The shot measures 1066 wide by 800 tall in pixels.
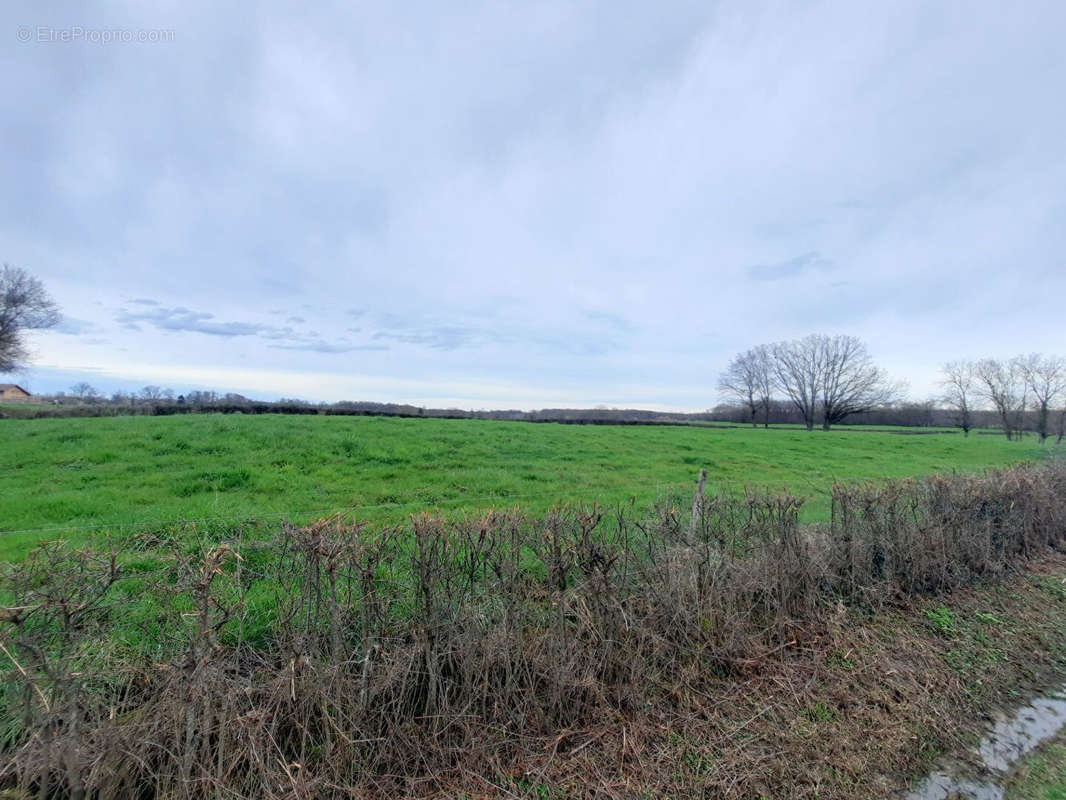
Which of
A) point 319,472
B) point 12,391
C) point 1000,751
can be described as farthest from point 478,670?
point 12,391

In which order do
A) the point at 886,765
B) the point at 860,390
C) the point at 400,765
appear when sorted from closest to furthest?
the point at 400,765, the point at 886,765, the point at 860,390

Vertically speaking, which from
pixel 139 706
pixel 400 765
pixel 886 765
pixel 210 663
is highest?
pixel 210 663

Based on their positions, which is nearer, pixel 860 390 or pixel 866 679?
pixel 866 679

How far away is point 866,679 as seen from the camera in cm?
414

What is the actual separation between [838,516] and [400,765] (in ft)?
20.7

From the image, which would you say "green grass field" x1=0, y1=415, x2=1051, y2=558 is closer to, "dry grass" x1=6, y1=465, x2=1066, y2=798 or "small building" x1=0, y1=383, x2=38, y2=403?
"dry grass" x1=6, y1=465, x2=1066, y2=798

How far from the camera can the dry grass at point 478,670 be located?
254 cm

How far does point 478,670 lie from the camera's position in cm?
330

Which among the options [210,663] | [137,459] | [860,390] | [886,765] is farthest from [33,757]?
[860,390]

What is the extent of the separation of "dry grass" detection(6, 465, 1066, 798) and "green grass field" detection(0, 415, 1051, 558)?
2.45 m

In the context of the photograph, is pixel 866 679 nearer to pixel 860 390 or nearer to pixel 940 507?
pixel 940 507

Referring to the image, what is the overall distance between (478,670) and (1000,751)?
4205 mm

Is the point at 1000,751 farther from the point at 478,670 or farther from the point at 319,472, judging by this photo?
the point at 319,472

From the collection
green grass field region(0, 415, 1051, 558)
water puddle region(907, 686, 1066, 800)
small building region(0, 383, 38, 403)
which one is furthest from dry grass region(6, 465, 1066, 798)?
small building region(0, 383, 38, 403)
